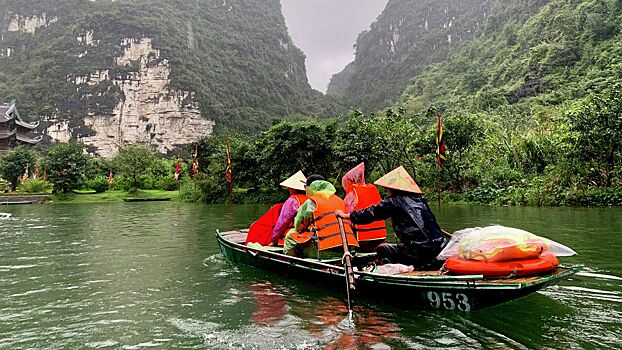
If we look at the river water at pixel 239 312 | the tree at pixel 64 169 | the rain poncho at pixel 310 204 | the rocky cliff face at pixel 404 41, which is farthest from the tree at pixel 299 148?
the rocky cliff face at pixel 404 41

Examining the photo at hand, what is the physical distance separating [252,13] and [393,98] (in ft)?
148

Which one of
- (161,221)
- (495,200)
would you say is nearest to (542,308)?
(161,221)

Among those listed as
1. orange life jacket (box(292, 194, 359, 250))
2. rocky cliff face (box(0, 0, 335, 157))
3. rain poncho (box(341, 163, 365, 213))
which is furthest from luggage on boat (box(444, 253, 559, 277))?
A: rocky cliff face (box(0, 0, 335, 157))

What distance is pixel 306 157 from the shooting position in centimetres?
2619

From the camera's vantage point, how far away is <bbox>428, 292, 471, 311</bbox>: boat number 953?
4586 millimetres

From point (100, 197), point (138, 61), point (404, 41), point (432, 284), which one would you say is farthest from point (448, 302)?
point (404, 41)

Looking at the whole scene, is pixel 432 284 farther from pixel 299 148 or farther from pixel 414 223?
pixel 299 148

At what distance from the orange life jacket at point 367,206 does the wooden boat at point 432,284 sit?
0.78 metres

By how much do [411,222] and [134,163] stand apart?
36.6m

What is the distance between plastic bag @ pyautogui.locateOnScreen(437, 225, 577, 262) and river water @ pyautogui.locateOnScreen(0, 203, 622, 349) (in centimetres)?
65

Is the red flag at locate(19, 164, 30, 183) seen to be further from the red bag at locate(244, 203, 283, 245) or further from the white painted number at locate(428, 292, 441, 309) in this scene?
the white painted number at locate(428, 292, 441, 309)

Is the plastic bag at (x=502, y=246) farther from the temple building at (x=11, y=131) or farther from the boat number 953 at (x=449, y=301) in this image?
the temple building at (x=11, y=131)

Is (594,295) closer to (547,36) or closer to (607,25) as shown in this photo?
(607,25)

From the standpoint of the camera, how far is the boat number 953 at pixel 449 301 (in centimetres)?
459
